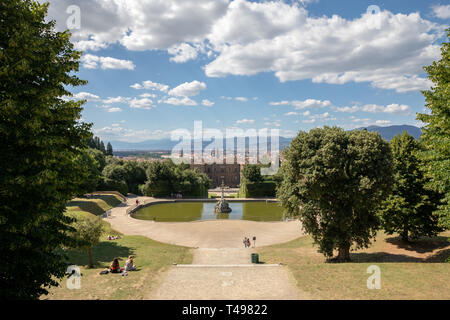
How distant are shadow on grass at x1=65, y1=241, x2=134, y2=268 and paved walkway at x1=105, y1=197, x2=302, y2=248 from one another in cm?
513

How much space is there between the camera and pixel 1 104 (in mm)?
7832

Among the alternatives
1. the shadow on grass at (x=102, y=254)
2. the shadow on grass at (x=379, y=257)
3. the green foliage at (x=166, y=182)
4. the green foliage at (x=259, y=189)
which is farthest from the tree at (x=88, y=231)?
the green foliage at (x=259, y=189)

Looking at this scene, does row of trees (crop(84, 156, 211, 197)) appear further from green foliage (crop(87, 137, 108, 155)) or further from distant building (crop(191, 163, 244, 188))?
distant building (crop(191, 163, 244, 188))

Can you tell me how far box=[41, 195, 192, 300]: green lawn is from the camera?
1309cm

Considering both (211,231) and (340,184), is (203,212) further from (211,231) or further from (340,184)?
(340,184)

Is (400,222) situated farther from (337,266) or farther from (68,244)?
(68,244)

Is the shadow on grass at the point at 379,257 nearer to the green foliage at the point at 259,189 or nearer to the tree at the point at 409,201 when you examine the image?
the tree at the point at 409,201

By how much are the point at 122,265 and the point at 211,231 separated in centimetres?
1422

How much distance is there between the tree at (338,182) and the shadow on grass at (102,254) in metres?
14.8

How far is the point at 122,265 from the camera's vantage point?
20.2 m

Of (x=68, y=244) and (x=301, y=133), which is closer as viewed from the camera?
(x=68, y=244)

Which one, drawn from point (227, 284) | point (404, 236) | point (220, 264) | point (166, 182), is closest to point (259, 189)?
point (166, 182)
